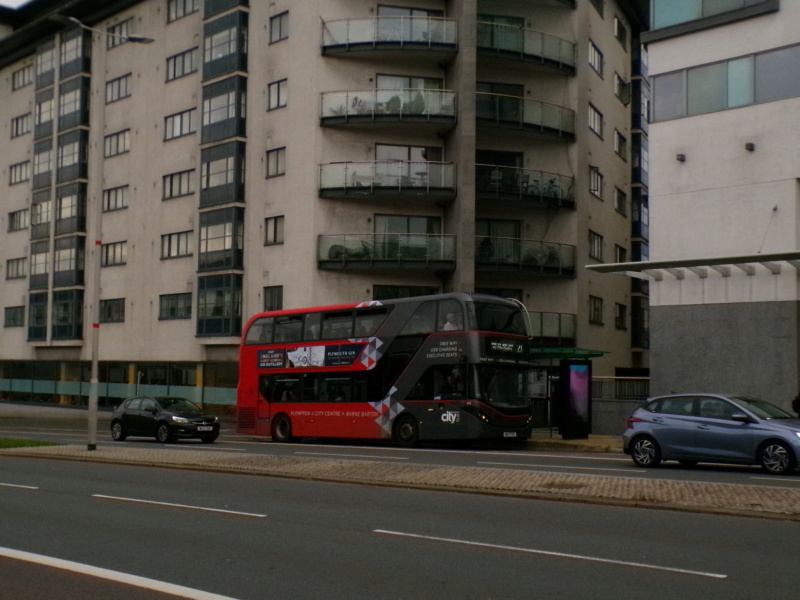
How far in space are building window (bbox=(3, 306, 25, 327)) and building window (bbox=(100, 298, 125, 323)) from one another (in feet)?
29.2

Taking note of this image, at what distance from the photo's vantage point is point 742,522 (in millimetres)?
11172

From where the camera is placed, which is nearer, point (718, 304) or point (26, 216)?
point (718, 304)

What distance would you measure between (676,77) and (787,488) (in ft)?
56.5

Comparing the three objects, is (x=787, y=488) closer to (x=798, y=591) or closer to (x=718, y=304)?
(x=798, y=591)

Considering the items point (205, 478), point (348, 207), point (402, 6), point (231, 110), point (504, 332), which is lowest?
point (205, 478)

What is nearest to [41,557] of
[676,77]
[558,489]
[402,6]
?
[558,489]

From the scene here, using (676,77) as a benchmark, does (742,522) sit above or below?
below

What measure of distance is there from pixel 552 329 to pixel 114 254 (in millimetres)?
23523

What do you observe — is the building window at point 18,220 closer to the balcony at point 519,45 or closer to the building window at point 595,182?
the balcony at point 519,45

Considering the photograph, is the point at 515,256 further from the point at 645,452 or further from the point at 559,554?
the point at 559,554

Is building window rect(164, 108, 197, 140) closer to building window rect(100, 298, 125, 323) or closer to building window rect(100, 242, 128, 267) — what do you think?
building window rect(100, 242, 128, 267)

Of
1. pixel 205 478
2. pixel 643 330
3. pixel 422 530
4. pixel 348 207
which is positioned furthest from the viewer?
pixel 643 330

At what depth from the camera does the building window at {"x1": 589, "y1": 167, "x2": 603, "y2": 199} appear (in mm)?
43625

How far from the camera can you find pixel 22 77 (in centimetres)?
5822
